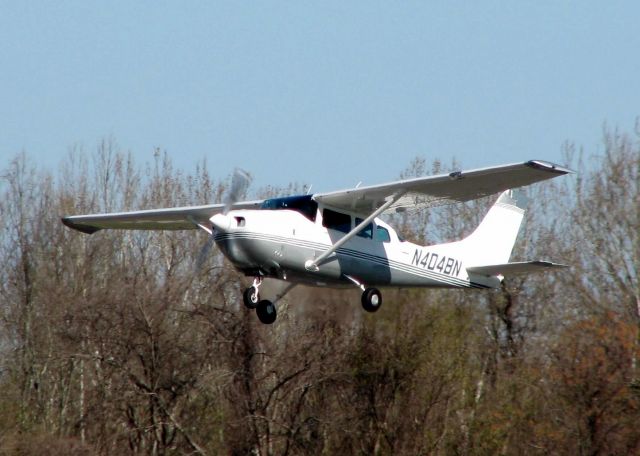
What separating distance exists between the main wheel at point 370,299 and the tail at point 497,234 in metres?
2.48

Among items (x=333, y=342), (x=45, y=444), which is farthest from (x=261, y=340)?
(x=45, y=444)

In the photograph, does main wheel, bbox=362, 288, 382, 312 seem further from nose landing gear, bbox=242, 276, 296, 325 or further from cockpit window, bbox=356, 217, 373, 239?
nose landing gear, bbox=242, 276, 296, 325

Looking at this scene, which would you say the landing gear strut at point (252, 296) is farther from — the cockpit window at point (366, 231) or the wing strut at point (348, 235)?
the cockpit window at point (366, 231)

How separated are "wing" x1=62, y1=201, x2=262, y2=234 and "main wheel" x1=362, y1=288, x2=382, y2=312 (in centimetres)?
246

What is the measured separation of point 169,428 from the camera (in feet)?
102

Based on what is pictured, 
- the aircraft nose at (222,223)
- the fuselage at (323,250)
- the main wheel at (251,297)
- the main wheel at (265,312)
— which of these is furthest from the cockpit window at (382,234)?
the aircraft nose at (222,223)

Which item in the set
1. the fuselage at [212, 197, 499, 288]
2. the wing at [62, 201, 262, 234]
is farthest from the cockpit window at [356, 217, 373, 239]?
the wing at [62, 201, 262, 234]

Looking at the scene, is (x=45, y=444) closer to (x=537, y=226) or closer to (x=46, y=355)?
(x=46, y=355)

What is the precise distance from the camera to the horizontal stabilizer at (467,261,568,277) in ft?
67.7

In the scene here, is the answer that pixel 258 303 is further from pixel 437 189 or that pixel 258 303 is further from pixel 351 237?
pixel 437 189

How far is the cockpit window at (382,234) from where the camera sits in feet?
68.2

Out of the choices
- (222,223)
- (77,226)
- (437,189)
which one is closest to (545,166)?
(437,189)

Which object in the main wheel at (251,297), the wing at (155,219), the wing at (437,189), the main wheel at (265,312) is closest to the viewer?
the wing at (437,189)

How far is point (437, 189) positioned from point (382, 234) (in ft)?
4.33
